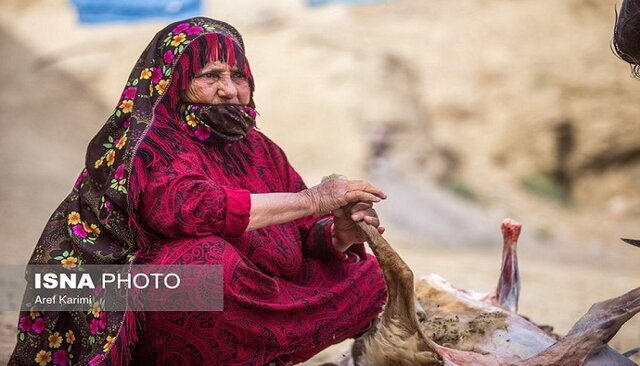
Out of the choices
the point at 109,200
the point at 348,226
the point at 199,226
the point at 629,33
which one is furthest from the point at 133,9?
the point at 629,33

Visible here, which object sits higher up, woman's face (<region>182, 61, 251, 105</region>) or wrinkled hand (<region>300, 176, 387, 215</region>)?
woman's face (<region>182, 61, 251, 105</region>)

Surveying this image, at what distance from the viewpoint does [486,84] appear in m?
15.2

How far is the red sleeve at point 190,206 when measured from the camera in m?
2.79

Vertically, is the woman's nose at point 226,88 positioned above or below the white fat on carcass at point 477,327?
above

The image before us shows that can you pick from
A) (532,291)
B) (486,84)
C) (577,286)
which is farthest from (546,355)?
(486,84)

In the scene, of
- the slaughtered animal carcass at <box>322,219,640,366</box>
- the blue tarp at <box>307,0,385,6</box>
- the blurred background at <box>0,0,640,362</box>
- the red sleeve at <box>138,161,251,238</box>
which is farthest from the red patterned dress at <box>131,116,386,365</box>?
the blue tarp at <box>307,0,385,6</box>

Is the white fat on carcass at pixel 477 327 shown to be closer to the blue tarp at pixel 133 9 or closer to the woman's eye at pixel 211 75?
the woman's eye at pixel 211 75

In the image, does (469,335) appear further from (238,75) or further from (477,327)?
(238,75)

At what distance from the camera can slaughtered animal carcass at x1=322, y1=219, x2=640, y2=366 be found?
2.76 m

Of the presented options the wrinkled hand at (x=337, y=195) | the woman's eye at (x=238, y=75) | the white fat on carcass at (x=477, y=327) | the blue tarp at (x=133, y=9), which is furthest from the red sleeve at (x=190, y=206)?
the blue tarp at (x=133, y=9)

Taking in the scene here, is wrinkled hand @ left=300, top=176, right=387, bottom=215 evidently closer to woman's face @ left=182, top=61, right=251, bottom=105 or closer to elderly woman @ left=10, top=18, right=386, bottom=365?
elderly woman @ left=10, top=18, right=386, bottom=365

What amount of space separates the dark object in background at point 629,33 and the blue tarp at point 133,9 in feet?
29.0

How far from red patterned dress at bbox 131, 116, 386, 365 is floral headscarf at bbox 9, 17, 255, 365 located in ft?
0.25

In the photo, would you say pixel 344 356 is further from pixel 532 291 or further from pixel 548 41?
pixel 548 41
